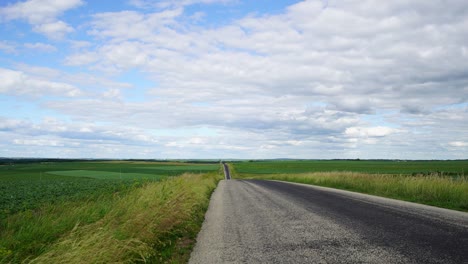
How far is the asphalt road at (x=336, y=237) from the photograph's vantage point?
274 inches

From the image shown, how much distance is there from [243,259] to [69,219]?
590 cm

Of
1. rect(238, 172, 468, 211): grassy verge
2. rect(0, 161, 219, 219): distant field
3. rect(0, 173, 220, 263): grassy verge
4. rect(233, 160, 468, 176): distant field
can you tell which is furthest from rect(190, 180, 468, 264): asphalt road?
rect(233, 160, 468, 176): distant field

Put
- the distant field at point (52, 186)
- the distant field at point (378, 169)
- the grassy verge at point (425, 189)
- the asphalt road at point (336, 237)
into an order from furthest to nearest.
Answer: the distant field at point (378, 169) → the distant field at point (52, 186) → the grassy verge at point (425, 189) → the asphalt road at point (336, 237)

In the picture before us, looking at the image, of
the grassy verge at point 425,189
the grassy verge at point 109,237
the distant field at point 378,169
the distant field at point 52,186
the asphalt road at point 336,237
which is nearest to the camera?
the grassy verge at point 109,237

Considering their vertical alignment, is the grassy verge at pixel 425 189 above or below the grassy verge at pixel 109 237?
above

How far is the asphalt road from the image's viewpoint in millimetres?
6965

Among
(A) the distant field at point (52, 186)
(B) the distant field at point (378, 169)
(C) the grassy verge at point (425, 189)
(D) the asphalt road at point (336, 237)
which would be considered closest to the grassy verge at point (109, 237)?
(D) the asphalt road at point (336, 237)

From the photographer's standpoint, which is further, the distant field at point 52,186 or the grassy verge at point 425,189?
the distant field at point 52,186

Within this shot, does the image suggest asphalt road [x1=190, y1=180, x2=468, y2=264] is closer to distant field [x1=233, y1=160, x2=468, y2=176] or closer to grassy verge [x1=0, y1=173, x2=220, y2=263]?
grassy verge [x1=0, y1=173, x2=220, y2=263]

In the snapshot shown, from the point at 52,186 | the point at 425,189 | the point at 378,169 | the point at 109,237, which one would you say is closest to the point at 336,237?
the point at 109,237

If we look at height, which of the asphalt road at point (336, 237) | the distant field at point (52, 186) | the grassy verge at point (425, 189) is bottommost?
the distant field at point (52, 186)

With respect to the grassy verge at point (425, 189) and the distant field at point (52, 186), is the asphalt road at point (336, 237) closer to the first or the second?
the grassy verge at point (425, 189)

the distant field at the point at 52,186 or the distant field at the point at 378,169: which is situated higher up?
the distant field at the point at 378,169

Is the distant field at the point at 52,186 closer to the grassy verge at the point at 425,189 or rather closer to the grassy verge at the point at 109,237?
the grassy verge at the point at 109,237
